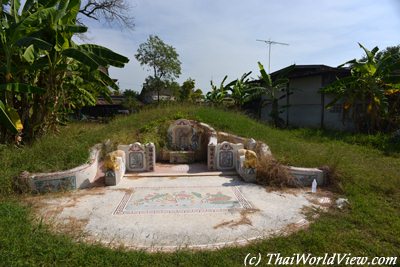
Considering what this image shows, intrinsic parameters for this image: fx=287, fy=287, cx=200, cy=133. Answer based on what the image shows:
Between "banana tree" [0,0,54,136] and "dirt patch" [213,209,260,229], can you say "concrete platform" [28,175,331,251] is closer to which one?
"dirt patch" [213,209,260,229]

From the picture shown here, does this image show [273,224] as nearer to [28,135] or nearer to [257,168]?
[257,168]

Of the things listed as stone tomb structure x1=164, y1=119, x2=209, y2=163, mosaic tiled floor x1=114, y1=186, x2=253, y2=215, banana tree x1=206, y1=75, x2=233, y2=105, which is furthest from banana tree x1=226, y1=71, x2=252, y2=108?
mosaic tiled floor x1=114, y1=186, x2=253, y2=215

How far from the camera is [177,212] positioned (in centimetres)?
466

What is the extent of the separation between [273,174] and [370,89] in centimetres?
804

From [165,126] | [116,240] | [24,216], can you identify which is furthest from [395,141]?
[24,216]

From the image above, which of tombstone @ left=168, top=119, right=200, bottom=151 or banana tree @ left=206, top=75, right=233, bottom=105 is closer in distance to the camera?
tombstone @ left=168, top=119, right=200, bottom=151

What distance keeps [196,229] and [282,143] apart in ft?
15.1

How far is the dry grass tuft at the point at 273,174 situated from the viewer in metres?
5.98

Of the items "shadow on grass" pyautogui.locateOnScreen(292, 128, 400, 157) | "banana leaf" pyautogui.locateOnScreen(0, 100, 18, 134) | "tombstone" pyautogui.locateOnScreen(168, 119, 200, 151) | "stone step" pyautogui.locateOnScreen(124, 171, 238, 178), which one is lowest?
"stone step" pyautogui.locateOnScreen(124, 171, 238, 178)

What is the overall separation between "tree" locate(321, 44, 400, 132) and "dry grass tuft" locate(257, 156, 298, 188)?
293 inches

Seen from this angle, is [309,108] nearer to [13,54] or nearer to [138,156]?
[138,156]

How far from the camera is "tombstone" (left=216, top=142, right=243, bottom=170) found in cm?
737

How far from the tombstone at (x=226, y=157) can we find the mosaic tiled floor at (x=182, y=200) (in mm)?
1424

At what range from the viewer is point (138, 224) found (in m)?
4.22
